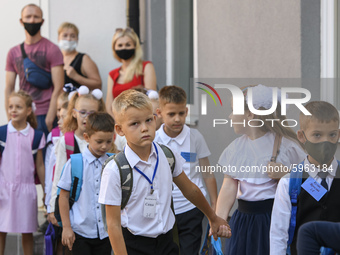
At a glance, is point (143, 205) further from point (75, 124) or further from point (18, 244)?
point (18, 244)

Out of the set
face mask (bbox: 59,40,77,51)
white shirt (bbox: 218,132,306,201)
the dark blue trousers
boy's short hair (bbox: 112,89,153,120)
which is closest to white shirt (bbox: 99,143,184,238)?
boy's short hair (bbox: 112,89,153,120)

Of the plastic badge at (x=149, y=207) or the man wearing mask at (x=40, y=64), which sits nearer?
the plastic badge at (x=149, y=207)

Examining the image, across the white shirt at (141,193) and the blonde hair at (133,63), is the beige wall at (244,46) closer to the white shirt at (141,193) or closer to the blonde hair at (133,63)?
the blonde hair at (133,63)

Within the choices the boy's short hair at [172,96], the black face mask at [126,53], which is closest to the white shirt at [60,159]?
the boy's short hair at [172,96]

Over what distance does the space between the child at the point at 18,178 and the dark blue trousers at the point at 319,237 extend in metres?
4.30

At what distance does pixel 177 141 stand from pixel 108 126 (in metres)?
0.62

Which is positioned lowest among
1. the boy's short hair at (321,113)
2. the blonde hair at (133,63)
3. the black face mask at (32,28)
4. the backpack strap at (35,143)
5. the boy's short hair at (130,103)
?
the backpack strap at (35,143)

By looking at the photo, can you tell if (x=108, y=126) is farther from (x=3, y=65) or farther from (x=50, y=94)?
(x=3, y=65)

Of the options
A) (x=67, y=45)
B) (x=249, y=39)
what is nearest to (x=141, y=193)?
(x=249, y=39)

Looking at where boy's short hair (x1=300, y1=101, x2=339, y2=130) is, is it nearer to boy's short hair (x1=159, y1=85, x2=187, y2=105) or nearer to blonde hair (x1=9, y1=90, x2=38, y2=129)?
boy's short hair (x1=159, y1=85, x2=187, y2=105)

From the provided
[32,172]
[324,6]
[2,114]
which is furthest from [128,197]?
[2,114]

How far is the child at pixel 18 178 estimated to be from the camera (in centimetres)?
700

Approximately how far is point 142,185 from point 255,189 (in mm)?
976

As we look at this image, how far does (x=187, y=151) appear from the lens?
227 inches
